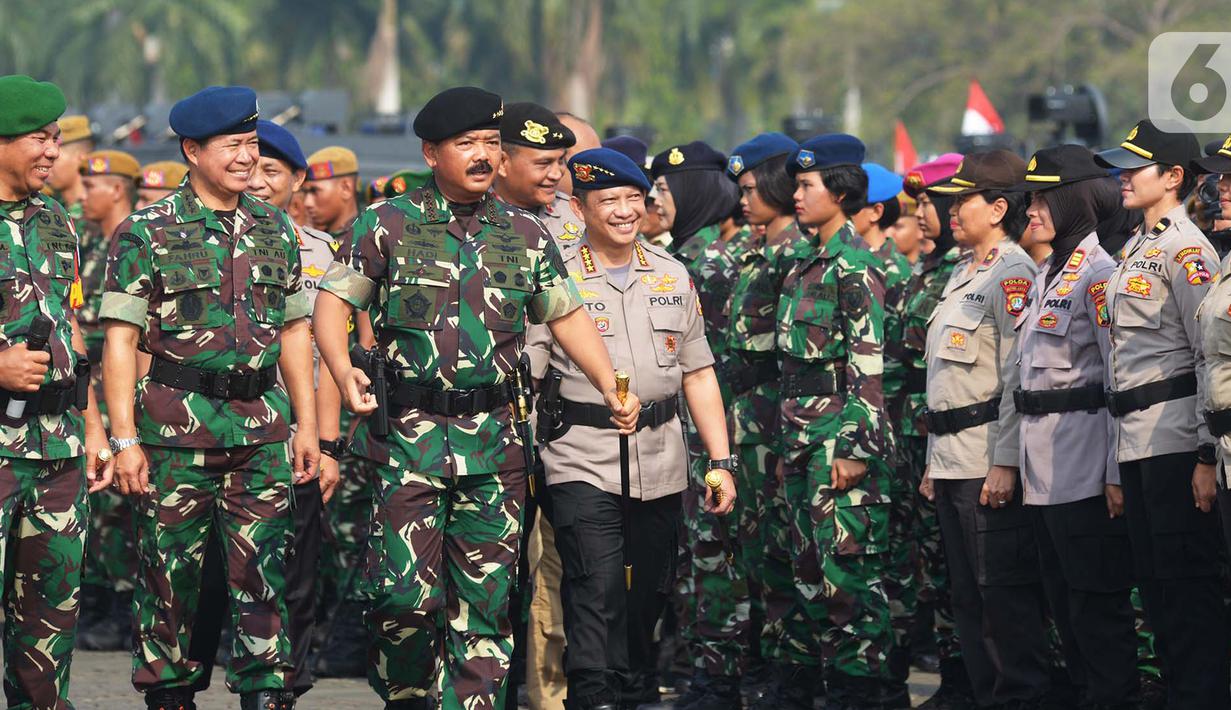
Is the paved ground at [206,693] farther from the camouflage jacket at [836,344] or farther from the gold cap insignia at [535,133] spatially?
the gold cap insignia at [535,133]

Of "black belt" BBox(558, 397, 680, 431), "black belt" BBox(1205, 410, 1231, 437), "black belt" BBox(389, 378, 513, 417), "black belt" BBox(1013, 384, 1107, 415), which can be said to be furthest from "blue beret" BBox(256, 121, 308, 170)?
"black belt" BBox(1205, 410, 1231, 437)

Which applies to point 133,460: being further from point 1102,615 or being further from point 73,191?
point 73,191

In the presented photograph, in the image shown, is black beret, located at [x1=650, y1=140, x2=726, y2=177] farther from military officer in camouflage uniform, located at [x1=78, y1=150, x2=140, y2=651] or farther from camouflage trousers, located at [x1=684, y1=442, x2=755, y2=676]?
military officer in camouflage uniform, located at [x1=78, y1=150, x2=140, y2=651]

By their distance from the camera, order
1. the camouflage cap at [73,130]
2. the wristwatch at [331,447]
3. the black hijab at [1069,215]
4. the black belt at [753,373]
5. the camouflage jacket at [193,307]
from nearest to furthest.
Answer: the camouflage jacket at [193,307]
the black hijab at [1069,215]
the wristwatch at [331,447]
the black belt at [753,373]
the camouflage cap at [73,130]

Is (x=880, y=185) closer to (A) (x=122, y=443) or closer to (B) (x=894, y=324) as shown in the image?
(B) (x=894, y=324)

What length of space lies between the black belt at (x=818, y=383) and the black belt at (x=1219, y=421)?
6.46ft

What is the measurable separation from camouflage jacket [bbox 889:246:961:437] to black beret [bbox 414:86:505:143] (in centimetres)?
282

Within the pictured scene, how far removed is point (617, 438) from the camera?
7359 mm

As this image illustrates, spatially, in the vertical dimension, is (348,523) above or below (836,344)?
below

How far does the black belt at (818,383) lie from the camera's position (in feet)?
27.3

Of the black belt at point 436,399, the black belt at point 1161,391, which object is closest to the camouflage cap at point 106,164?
the black belt at point 436,399
